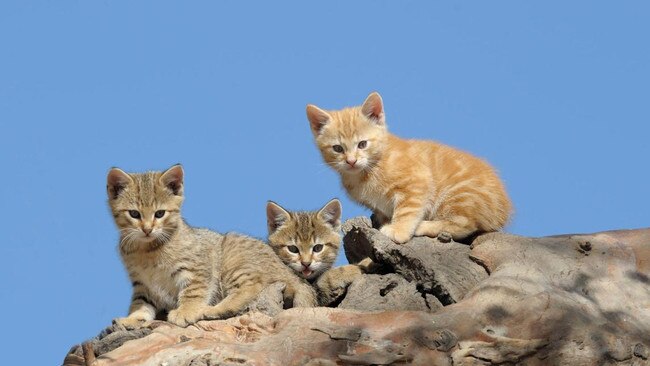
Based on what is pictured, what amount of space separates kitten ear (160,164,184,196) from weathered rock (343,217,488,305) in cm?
155

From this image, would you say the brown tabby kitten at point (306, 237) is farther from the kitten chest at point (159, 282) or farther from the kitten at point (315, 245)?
the kitten chest at point (159, 282)

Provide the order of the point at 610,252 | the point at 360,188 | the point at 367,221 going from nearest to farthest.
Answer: the point at 610,252 < the point at 360,188 < the point at 367,221

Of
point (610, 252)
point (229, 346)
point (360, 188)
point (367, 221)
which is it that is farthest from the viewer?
point (367, 221)

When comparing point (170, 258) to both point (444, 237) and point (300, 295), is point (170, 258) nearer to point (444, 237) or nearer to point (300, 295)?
point (300, 295)

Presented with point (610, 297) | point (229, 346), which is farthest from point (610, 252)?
point (229, 346)

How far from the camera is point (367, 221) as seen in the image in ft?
30.3

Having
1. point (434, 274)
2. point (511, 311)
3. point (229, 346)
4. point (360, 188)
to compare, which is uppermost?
point (360, 188)

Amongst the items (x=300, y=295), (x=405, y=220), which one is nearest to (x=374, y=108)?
(x=405, y=220)

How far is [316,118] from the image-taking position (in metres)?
9.12

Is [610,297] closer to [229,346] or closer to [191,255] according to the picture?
[229,346]

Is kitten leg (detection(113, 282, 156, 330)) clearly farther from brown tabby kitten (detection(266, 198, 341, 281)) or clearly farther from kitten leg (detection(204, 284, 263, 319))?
brown tabby kitten (detection(266, 198, 341, 281))

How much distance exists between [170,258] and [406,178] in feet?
7.50

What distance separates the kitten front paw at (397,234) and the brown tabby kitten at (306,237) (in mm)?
593

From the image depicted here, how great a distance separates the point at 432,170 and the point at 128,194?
9.33ft
